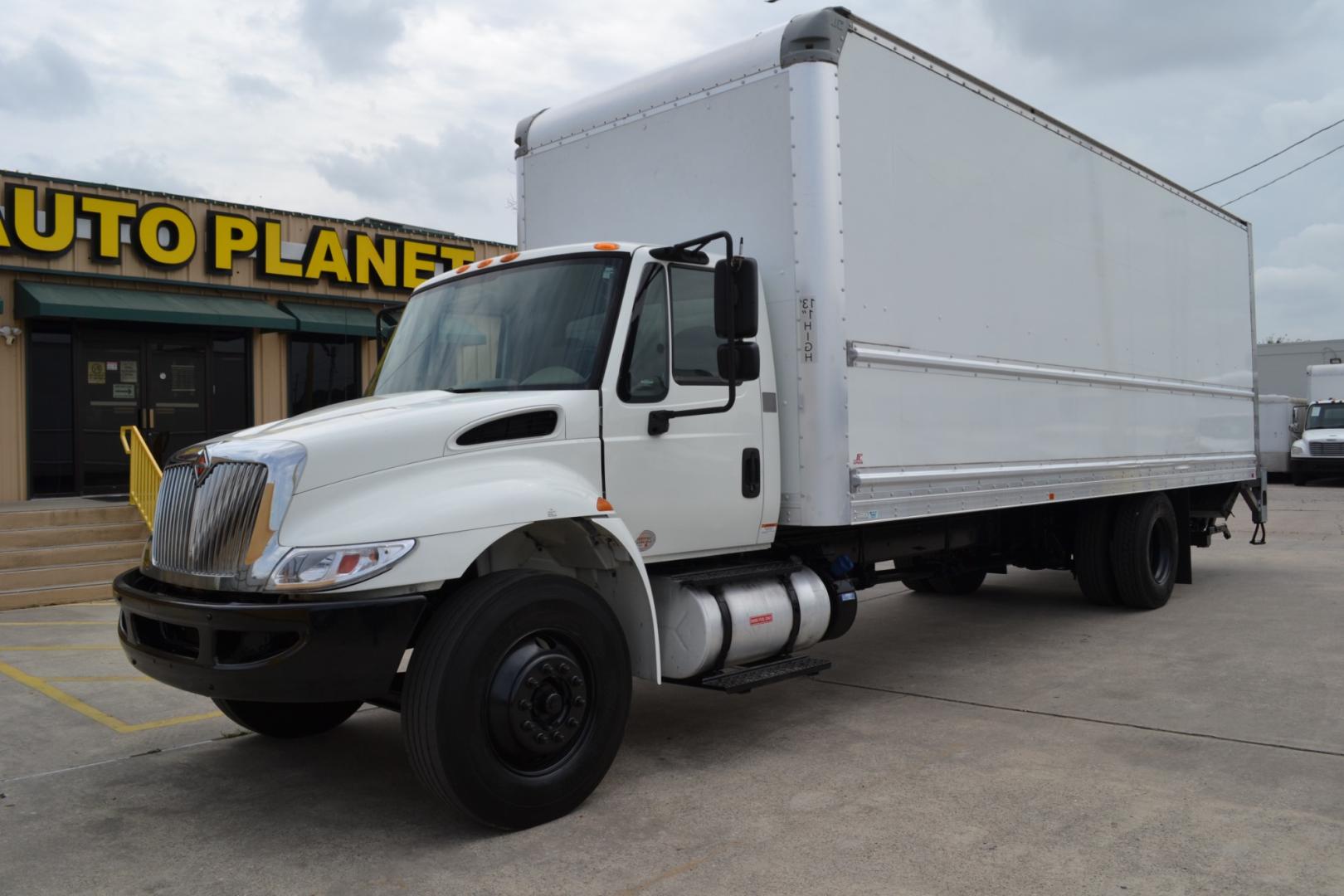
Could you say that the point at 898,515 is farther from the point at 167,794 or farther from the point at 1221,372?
the point at 1221,372

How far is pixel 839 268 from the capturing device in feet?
18.3

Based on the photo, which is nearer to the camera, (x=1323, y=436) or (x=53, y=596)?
(x=53, y=596)

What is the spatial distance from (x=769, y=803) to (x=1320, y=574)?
9.84 meters

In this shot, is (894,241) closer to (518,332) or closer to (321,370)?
(518,332)

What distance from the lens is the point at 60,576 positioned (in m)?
11.0

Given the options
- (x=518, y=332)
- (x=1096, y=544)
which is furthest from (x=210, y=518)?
(x=1096, y=544)

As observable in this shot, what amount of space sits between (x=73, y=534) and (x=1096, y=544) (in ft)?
36.0

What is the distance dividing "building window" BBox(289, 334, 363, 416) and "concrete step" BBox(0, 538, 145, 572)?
511cm

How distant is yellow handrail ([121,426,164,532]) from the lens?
40.6 ft

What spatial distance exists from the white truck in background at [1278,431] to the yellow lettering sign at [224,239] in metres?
25.2

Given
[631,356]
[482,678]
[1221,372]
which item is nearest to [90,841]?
[482,678]

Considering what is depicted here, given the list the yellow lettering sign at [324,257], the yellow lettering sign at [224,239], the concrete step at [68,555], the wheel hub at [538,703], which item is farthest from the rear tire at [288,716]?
the yellow lettering sign at [324,257]

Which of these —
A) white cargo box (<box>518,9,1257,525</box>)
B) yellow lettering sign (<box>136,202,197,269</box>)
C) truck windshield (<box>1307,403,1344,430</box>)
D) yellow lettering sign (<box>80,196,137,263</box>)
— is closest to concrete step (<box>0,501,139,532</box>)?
yellow lettering sign (<box>80,196,137,263</box>)

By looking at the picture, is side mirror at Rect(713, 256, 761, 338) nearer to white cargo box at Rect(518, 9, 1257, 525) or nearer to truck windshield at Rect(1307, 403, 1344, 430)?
white cargo box at Rect(518, 9, 1257, 525)
